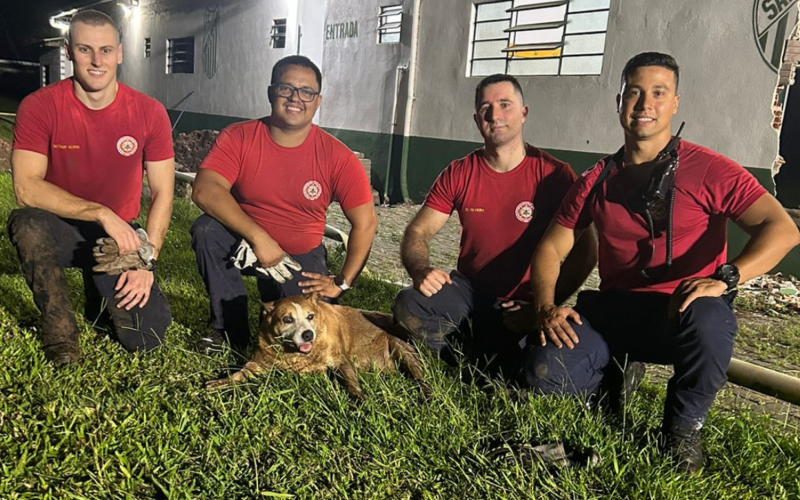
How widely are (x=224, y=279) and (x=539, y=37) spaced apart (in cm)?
504

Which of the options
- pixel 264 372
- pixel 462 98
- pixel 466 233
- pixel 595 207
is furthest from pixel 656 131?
pixel 462 98

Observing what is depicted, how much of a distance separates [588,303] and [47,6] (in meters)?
13.8

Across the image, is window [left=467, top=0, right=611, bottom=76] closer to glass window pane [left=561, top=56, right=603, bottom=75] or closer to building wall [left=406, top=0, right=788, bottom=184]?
glass window pane [left=561, top=56, right=603, bottom=75]

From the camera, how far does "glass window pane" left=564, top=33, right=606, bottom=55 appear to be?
6.09m

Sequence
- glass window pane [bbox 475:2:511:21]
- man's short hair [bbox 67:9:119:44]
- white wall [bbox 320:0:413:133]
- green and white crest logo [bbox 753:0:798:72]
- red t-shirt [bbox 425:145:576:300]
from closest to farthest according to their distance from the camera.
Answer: man's short hair [bbox 67:9:119:44]
red t-shirt [bbox 425:145:576:300]
green and white crest logo [bbox 753:0:798:72]
glass window pane [bbox 475:2:511:21]
white wall [bbox 320:0:413:133]

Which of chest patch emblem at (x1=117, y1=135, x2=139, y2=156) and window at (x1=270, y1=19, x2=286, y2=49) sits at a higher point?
window at (x1=270, y1=19, x2=286, y2=49)

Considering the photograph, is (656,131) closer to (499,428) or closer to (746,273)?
(746,273)

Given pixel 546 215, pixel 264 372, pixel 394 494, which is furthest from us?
pixel 546 215

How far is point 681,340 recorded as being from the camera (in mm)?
2244

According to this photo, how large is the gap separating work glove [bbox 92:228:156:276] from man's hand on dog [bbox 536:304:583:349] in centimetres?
193

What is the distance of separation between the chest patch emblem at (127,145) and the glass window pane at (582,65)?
15.7 ft

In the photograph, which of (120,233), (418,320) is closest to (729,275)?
(418,320)

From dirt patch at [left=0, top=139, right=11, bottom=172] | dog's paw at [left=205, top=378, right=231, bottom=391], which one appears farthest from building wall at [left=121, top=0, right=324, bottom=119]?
dog's paw at [left=205, top=378, right=231, bottom=391]

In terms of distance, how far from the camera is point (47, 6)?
12383 mm
